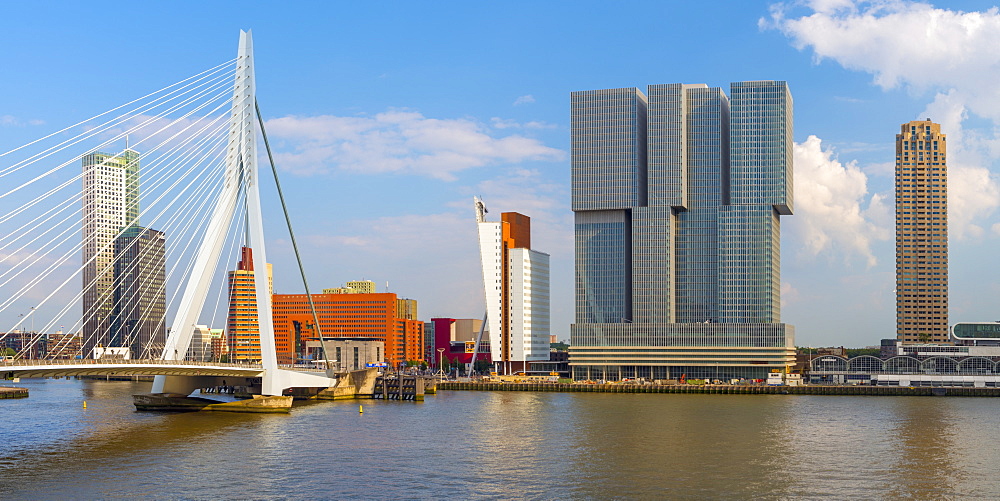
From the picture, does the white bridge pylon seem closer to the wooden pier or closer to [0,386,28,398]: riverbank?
the wooden pier

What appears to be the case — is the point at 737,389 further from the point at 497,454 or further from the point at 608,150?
the point at 497,454

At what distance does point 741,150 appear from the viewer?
152250mm

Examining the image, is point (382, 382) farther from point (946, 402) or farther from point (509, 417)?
point (946, 402)

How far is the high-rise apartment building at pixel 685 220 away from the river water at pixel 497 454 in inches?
2588

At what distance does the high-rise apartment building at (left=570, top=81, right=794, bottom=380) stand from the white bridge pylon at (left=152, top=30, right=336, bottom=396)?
83.9m

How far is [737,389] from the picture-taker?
129 meters

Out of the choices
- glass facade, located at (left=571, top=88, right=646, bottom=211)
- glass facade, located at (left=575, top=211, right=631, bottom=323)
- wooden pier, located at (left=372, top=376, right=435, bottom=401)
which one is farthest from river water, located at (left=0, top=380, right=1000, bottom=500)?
glass facade, located at (left=575, top=211, right=631, bottom=323)

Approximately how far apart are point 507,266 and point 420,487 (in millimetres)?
129639

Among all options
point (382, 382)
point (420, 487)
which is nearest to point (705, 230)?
point (382, 382)

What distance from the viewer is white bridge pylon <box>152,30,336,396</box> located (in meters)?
67.9

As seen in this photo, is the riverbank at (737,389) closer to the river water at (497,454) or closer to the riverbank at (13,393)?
the river water at (497,454)

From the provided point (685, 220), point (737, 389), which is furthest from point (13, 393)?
point (685, 220)

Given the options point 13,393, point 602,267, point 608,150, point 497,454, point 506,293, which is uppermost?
point 608,150

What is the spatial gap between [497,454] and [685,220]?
351 ft
